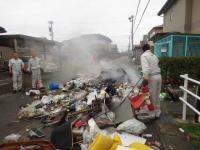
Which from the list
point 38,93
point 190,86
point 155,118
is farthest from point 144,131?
point 38,93

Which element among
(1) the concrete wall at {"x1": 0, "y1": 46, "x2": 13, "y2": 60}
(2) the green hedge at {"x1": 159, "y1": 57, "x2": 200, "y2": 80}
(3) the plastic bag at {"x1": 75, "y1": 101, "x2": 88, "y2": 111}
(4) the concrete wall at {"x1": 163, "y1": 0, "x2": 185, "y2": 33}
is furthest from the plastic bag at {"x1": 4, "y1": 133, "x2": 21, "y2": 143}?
(4) the concrete wall at {"x1": 163, "y1": 0, "x2": 185, "y2": 33}

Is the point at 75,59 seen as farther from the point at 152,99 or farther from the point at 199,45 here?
the point at 152,99

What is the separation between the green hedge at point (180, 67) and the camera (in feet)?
28.3

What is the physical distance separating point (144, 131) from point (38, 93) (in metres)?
6.15

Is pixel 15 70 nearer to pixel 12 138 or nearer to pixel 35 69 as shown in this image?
pixel 35 69

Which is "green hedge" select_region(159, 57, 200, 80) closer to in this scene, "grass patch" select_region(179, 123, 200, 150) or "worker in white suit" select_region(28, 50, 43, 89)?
"grass patch" select_region(179, 123, 200, 150)

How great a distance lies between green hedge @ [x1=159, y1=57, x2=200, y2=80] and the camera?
864 centimetres

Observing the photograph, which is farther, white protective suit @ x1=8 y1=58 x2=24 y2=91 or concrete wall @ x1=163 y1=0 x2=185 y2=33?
concrete wall @ x1=163 y1=0 x2=185 y2=33

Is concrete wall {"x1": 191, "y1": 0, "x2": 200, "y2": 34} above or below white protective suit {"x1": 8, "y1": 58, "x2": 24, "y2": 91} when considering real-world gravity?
above

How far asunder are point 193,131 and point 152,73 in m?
1.55

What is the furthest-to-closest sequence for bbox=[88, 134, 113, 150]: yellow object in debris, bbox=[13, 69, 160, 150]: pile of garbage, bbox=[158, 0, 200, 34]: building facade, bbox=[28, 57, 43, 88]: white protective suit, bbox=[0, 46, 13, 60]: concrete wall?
bbox=[0, 46, 13, 60]: concrete wall < bbox=[158, 0, 200, 34]: building facade < bbox=[28, 57, 43, 88]: white protective suit < bbox=[13, 69, 160, 150]: pile of garbage < bbox=[88, 134, 113, 150]: yellow object in debris

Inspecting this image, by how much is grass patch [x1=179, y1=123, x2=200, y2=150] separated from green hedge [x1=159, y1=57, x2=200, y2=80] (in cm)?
419

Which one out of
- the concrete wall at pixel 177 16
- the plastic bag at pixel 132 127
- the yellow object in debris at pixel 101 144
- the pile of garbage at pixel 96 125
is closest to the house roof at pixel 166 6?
the concrete wall at pixel 177 16

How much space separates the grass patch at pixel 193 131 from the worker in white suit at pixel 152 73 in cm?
77
